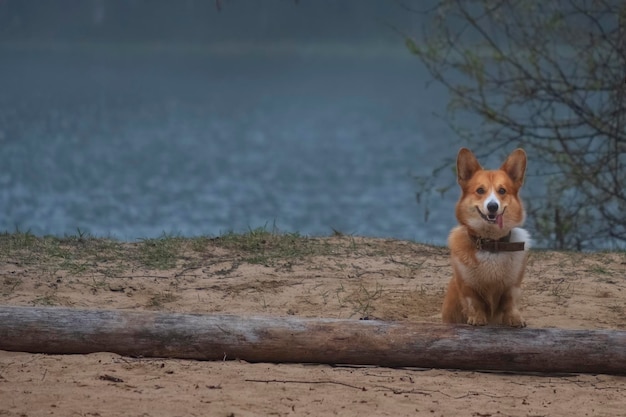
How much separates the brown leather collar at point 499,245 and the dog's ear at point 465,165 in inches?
14.1

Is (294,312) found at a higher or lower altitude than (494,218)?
lower

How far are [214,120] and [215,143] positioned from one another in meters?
3.87

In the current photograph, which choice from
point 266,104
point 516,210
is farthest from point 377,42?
point 516,210

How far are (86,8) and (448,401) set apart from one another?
34328mm

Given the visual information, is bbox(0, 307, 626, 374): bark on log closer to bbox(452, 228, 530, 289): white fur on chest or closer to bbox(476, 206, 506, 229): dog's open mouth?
bbox(452, 228, 530, 289): white fur on chest

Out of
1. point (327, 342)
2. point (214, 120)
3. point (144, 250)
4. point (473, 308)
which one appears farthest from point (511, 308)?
point (214, 120)

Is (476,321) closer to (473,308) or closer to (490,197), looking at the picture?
(473,308)

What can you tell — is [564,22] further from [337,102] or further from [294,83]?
[294,83]

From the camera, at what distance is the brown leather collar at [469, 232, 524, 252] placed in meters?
5.28

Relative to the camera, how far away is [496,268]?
527cm

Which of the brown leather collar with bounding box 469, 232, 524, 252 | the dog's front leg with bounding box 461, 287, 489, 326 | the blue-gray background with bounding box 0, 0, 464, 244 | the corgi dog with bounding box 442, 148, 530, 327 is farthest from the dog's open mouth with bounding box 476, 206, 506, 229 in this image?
the blue-gray background with bounding box 0, 0, 464, 244

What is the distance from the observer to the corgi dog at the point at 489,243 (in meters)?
5.27

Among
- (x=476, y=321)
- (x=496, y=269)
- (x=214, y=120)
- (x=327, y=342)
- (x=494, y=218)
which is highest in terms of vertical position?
(x=214, y=120)

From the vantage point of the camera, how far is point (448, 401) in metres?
4.80
